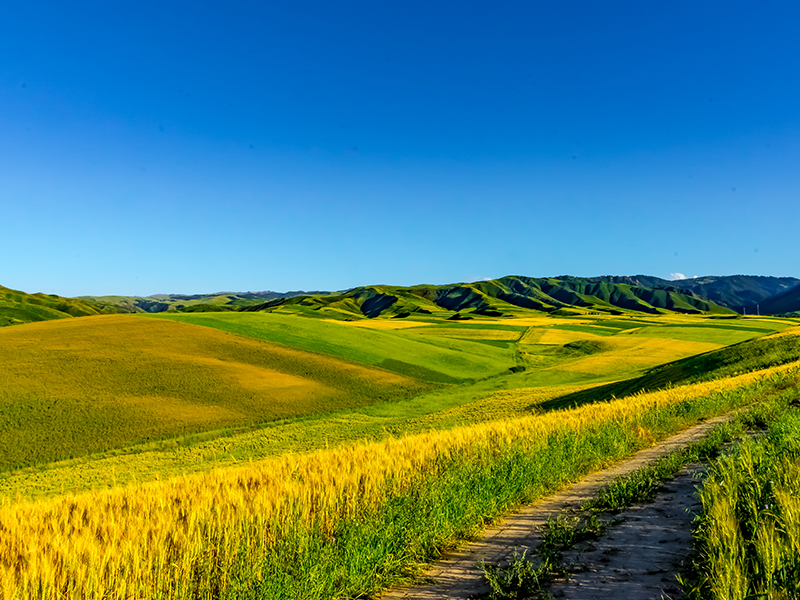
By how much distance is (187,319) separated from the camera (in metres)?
76.8

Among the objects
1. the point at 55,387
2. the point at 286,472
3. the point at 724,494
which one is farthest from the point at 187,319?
the point at 724,494

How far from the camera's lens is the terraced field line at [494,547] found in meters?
4.43

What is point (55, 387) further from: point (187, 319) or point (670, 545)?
point (670, 545)

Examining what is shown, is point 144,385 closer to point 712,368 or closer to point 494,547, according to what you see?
point 494,547

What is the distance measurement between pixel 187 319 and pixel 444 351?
43.5 meters

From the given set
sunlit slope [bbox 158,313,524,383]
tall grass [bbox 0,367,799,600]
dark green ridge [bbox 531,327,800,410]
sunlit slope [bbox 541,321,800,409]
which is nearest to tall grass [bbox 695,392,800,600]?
tall grass [bbox 0,367,799,600]

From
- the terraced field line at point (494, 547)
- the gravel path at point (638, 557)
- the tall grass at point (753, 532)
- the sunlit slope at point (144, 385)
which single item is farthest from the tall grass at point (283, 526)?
the sunlit slope at point (144, 385)

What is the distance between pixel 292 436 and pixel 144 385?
73.5ft

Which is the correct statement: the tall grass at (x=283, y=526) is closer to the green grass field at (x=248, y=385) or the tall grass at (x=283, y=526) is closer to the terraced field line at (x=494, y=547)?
the terraced field line at (x=494, y=547)

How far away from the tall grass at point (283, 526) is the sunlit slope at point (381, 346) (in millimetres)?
48169

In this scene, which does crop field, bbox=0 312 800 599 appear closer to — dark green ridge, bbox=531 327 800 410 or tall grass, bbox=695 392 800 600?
dark green ridge, bbox=531 327 800 410

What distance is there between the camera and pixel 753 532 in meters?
4.09

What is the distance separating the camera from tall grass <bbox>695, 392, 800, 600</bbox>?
326 cm

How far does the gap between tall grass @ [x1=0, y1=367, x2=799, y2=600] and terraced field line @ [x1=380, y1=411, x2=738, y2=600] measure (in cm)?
21
